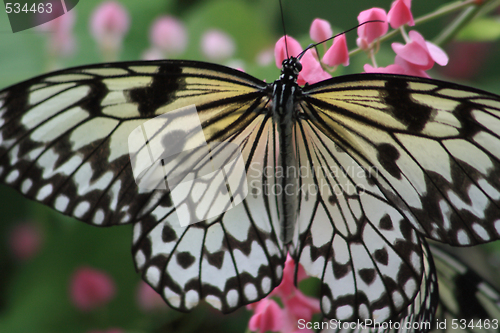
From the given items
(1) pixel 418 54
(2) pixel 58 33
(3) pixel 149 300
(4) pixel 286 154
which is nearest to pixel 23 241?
(3) pixel 149 300

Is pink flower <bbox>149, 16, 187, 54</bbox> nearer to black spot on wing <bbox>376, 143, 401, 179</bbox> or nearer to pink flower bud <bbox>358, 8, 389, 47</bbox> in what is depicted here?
pink flower bud <bbox>358, 8, 389, 47</bbox>

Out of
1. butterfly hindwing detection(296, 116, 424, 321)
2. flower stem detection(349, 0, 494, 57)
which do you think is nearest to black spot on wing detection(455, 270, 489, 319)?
butterfly hindwing detection(296, 116, 424, 321)

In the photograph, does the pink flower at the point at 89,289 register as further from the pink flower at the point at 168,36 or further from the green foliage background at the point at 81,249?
the pink flower at the point at 168,36

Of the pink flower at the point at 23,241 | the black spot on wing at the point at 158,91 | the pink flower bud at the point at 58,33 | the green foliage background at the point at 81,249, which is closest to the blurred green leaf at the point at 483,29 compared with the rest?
the green foliage background at the point at 81,249

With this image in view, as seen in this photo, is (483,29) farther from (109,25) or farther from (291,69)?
(109,25)

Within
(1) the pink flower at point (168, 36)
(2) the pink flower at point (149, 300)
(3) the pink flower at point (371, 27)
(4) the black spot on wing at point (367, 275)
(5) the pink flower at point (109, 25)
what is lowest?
(2) the pink flower at point (149, 300)

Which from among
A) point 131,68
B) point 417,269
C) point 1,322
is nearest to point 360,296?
point 417,269

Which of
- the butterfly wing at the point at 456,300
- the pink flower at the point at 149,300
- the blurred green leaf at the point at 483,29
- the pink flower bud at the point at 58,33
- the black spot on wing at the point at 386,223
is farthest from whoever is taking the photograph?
the pink flower bud at the point at 58,33

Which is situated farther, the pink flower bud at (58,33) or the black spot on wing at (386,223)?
the pink flower bud at (58,33)
